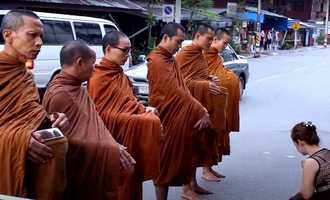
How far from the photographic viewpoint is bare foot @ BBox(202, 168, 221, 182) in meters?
6.14

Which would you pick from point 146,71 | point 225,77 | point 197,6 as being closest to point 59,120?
point 225,77

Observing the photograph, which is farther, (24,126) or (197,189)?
(197,189)

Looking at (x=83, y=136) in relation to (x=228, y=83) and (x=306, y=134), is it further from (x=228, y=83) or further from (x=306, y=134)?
(x=228, y=83)

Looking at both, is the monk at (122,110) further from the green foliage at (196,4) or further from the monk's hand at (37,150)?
the green foliage at (196,4)

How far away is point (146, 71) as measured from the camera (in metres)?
10.8

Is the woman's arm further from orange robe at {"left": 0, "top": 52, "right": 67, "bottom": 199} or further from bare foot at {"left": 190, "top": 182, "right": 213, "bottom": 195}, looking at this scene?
→ bare foot at {"left": 190, "top": 182, "right": 213, "bottom": 195}

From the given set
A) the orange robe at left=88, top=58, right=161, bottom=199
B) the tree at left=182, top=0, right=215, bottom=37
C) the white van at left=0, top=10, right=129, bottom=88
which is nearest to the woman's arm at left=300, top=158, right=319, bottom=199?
the orange robe at left=88, top=58, right=161, bottom=199

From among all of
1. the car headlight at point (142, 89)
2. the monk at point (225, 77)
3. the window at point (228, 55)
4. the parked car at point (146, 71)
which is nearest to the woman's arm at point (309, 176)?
the monk at point (225, 77)

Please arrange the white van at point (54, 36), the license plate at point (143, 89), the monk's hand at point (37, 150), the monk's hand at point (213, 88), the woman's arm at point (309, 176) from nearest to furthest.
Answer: the monk's hand at point (37, 150), the woman's arm at point (309, 176), the monk's hand at point (213, 88), the license plate at point (143, 89), the white van at point (54, 36)

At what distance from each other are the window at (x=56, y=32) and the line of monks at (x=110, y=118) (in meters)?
6.80

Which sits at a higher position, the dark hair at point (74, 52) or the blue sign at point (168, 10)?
the dark hair at point (74, 52)

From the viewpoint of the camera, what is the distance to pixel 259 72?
21.3 meters

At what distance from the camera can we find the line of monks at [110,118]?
2752 millimetres

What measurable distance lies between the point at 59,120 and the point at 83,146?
0.27 m
